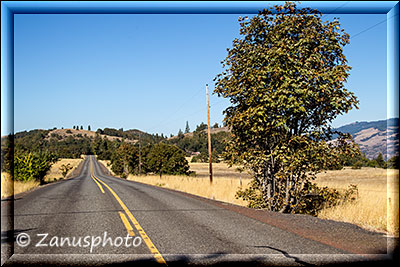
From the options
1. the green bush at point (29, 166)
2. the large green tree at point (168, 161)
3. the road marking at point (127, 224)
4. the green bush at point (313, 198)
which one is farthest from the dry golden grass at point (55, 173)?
the road marking at point (127, 224)

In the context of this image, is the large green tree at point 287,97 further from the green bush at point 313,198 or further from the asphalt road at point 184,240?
the asphalt road at point 184,240

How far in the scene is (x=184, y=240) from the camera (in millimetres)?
6738

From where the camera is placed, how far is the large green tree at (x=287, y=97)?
10.5m

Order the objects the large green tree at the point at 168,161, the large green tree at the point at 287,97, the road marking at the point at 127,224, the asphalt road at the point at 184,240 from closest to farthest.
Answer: the asphalt road at the point at 184,240
the road marking at the point at 127,224
the large green tree at the point at 287,97
the large green tree at the point at 168,161

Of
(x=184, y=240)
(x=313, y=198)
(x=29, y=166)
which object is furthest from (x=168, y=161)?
(x=184, y=240)

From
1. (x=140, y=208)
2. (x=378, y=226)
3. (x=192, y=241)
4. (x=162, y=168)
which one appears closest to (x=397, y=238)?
(x=378, y=226)

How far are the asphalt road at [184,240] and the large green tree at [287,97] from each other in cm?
244

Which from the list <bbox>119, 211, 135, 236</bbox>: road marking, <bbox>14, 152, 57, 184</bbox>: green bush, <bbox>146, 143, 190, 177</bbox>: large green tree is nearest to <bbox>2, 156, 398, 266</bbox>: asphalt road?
<bbox>119, 211, 135, 236</bbox>: road marking

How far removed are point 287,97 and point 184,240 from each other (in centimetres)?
597

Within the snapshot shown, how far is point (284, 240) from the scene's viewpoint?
6727mm

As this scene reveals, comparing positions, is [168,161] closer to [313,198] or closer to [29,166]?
[29,166]

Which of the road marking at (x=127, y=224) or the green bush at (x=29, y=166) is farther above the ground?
the green bush at (x=29, y=166)

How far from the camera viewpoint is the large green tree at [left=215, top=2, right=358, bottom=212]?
1048 centimetres

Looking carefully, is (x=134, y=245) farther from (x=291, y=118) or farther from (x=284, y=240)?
(x=291, y=118)
